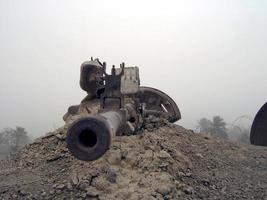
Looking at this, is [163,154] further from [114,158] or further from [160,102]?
[160,102]

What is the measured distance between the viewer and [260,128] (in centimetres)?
955

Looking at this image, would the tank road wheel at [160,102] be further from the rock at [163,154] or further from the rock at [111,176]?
the rock at [111,176]

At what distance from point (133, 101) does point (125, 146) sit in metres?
0.87

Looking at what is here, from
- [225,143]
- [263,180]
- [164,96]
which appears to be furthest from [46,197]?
[164,96]

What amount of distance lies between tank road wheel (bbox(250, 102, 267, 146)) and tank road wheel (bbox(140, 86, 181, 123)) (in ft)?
6.45

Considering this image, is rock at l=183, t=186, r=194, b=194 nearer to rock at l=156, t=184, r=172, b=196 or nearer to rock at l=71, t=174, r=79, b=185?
rock at l=156, t=184, r=172, b=196

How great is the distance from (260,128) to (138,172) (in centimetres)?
491

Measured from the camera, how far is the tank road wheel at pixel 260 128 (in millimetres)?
9320

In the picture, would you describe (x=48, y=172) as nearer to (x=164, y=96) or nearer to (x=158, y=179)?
(x=158, y=179)

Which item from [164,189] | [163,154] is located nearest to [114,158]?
[163,154]

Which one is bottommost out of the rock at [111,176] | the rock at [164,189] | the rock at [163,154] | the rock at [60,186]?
the rock at [60,186]

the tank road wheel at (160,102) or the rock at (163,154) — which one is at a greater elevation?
the tank road wheel at (160,102)

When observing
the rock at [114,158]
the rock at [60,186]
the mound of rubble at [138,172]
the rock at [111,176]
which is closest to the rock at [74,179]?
the mound of rubble at [138,172]

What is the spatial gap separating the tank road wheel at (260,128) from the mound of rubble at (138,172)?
1.83 meters
